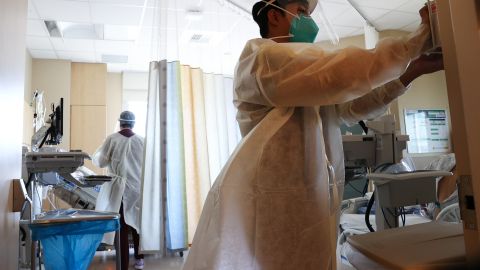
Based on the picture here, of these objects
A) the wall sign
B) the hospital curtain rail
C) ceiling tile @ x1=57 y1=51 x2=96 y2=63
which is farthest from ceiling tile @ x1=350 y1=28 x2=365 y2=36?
ceiling tile @ x1=57 y1=51 x2=96 y2=63

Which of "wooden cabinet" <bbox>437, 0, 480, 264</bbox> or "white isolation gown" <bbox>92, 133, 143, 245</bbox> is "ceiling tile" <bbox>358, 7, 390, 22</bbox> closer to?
"white isolation gown" <bbox>92, 133, 143, 245</bbox>

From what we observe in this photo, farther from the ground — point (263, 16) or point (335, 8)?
point (335, 8)

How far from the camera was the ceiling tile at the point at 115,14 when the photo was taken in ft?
12.6

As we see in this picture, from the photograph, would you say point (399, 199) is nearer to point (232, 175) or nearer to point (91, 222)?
point (232, 175)

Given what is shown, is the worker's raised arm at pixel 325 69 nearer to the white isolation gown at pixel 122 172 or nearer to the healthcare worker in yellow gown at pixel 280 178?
the healthcare worker in yellow gown at pixel 280 178

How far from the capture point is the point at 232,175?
101cm

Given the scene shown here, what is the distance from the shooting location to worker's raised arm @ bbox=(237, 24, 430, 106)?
2.65 ft

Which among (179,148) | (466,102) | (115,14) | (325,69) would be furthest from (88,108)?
(466,102)

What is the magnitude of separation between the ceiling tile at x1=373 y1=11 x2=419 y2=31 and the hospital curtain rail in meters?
2.44

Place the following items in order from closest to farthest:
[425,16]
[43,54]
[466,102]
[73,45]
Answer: [466,102], [425,16], [73,45], [43,54]

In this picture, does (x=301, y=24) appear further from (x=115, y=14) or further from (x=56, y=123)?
(x=115, y=14)

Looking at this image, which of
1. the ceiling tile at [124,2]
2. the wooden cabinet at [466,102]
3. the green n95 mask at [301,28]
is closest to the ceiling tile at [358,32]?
the ceiling tile at [124,2]

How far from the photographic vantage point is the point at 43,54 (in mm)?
5195

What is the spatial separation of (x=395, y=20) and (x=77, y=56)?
4476 mm
